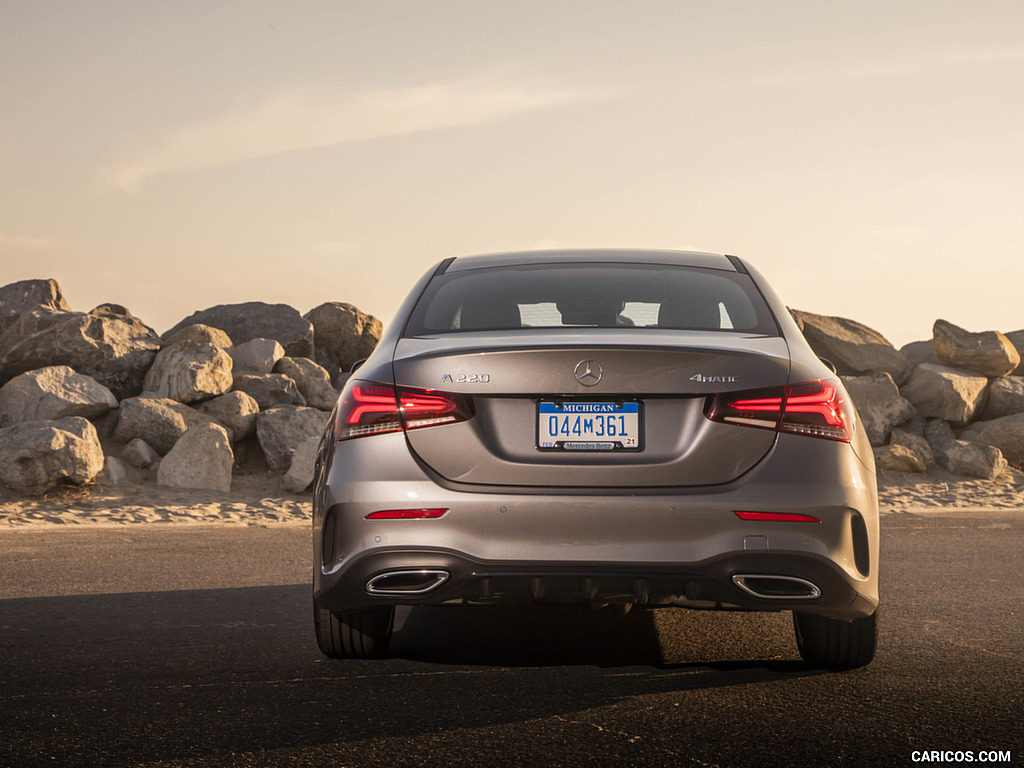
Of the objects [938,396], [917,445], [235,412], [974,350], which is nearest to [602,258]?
[235,412]

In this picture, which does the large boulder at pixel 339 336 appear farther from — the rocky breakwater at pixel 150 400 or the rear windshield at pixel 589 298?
the rear windshield at pixel 589 298

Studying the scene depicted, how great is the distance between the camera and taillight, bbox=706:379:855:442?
3.83 metres

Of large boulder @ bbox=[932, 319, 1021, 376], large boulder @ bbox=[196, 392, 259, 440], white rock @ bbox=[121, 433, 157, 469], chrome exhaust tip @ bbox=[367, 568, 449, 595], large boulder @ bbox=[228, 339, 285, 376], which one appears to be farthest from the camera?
large boulder @ bbox=[932, 319, 1021, 376]

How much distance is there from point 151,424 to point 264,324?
4520 millimetres

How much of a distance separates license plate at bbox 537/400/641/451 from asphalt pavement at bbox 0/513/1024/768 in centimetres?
94

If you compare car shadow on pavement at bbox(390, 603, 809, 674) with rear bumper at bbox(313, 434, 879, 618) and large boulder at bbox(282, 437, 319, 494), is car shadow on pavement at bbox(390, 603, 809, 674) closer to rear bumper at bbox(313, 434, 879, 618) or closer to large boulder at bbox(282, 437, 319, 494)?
rear bumper at bbox(313, 434, 879, 618)

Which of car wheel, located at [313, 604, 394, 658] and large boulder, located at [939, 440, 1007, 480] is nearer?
car wheel, located at [313, 604, 394, 658]

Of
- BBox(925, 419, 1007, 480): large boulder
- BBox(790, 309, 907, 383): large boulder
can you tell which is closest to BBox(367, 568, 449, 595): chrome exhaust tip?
BBox(925, 419, 1007, 480): large boulder

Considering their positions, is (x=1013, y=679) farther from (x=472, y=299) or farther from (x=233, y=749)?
(x=233, y=749)

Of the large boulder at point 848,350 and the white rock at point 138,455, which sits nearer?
the white rock at point 138,455

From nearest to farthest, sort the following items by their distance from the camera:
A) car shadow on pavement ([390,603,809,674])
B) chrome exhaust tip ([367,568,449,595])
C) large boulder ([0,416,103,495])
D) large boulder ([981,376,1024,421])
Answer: chrome exhaust tip ([367,568,449,595]) < car shadow on pavement ([390,603,809,674]) < large boulder ([0,416,103,495]) < large boulder ([981,376,1024,421])

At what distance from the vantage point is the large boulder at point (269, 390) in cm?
1538

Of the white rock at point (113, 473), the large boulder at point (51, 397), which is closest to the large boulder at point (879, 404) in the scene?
the white rock at point (113, 473)

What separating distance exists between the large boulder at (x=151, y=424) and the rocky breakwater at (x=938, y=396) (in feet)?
32.5
